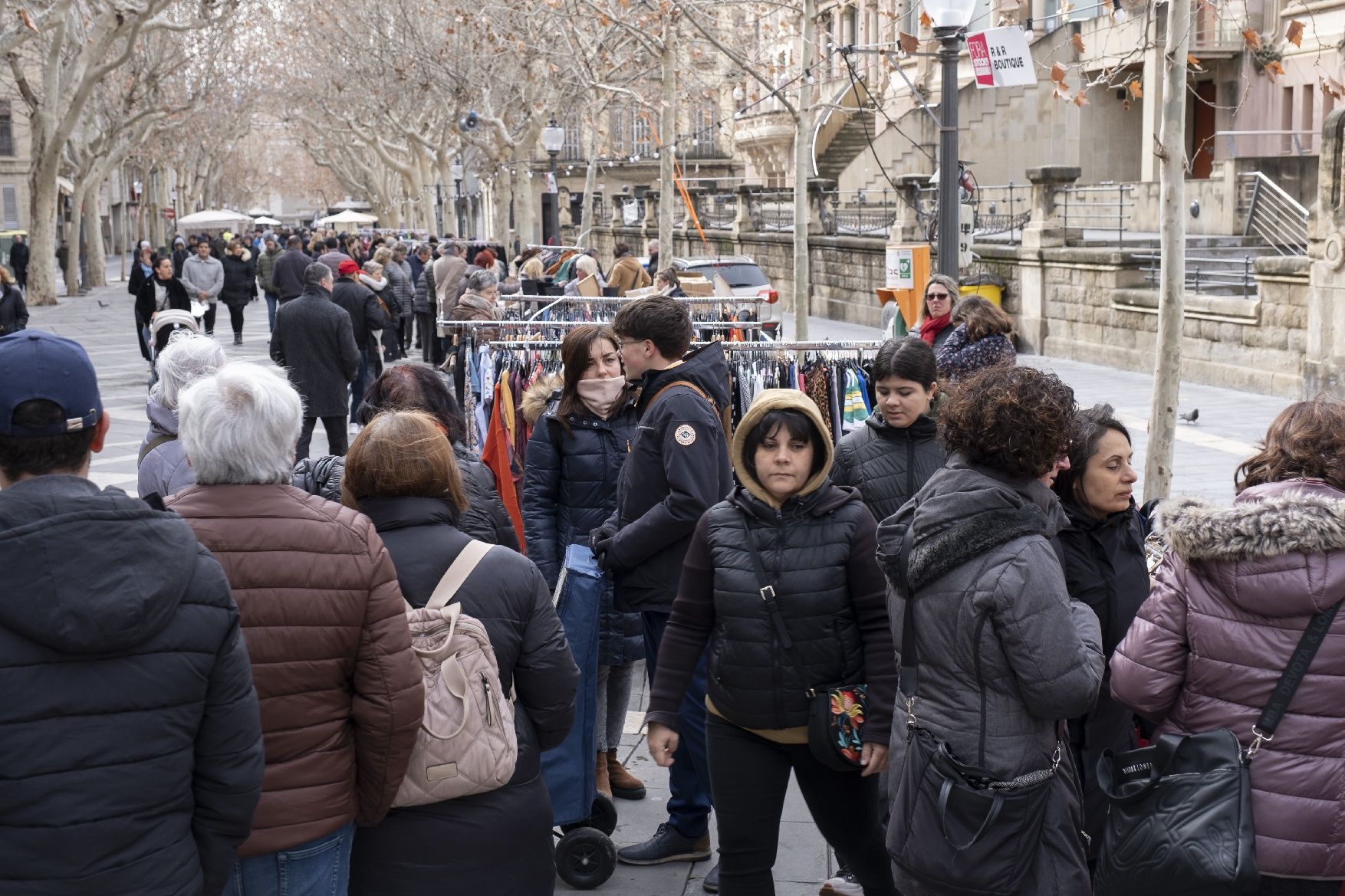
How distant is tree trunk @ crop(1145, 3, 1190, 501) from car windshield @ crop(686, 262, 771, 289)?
50.7 feet

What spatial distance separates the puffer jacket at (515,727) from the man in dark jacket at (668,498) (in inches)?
53.1

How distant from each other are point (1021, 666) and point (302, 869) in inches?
63.8

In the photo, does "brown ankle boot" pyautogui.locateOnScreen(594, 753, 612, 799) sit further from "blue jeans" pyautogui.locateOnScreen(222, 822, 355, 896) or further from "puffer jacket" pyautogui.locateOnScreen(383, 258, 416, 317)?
"puffer jacket" pyautogui.locateOnScreen(383, 258, 416, 317)

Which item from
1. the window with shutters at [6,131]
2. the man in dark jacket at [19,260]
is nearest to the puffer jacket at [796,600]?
the man in dark jacket at [19,260]

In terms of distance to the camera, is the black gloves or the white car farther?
the white car

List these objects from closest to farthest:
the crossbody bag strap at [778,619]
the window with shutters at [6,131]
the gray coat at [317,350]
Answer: the crossbody bag strap at [778,619]
the gray coat at [317,350]
the window with shutters at [6,131]

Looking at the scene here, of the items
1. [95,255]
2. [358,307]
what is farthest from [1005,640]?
[95,255]

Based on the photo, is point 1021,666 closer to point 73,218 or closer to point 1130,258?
point 1130,258

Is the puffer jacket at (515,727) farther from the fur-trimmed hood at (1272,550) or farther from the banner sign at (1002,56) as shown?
the banner sign at (1002,56)

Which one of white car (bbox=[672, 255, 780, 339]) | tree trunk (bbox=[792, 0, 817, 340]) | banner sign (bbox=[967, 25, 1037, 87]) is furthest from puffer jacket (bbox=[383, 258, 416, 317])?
banner sign (bbox=[967, 25, 1037, 87])

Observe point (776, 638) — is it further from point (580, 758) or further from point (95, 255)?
point (95, 255)

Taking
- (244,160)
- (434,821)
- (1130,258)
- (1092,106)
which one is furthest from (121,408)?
(244,160)

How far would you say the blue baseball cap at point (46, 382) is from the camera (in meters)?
2.73

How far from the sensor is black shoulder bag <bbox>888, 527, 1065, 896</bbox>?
3318mm
